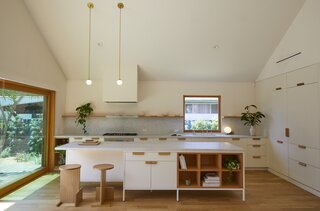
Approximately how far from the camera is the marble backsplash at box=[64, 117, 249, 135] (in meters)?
5.46

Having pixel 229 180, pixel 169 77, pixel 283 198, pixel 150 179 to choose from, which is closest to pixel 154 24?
pixel 169 77

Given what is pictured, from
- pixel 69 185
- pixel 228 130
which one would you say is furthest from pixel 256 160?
pixel 69 185

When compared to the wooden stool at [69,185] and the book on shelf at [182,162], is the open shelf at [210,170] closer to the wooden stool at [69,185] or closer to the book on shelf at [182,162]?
the book on shelf at [182,162]

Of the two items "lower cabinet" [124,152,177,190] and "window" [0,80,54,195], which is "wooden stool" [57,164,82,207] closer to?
"lower cabinet" [124,152,177,190]

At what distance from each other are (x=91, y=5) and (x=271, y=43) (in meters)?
3.85

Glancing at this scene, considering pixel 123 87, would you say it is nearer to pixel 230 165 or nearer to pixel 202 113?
pixel 202 113

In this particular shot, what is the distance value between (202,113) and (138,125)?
5.97ft

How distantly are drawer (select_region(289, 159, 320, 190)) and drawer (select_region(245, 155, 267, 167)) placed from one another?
2.82 feet

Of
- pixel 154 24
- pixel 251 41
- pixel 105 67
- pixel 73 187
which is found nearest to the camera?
pixel 73 187

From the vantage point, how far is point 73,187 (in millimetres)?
3119

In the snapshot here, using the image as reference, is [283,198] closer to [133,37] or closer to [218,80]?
[218,80]

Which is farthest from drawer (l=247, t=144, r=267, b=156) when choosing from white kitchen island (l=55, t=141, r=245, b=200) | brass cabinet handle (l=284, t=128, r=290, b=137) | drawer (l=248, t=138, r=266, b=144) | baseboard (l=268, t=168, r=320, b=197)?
white kitchen island (l=55, t=141, r=245, b=200)

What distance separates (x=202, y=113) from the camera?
5.73 meters

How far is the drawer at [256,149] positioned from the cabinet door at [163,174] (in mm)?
2609
